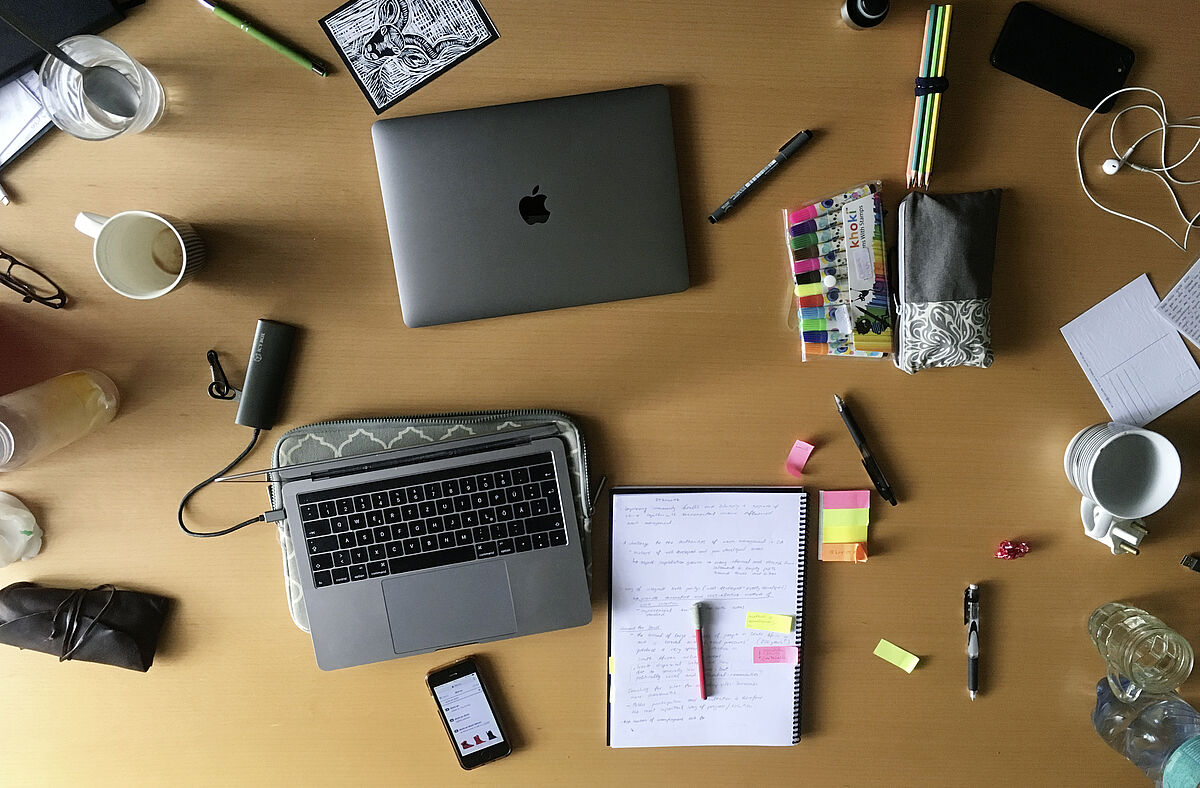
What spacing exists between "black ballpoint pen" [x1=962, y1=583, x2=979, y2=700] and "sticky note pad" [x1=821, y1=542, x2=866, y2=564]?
15 cm

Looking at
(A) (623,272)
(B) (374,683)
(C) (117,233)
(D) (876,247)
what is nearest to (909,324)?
(D) (876,247)

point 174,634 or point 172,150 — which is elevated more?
point 172,150

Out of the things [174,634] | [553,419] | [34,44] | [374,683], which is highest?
[34,44]

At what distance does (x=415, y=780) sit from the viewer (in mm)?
939

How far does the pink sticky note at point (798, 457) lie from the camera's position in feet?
2.97

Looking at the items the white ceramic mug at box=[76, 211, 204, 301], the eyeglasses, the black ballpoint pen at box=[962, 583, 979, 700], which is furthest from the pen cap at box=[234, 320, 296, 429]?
the black ballpoint pen at box=[962, 583, 979, 700]

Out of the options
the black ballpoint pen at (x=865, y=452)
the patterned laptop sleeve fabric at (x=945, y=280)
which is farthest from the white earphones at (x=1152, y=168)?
the black ballpoint pen at (x=865, y=452)

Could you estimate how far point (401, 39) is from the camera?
2.78ft

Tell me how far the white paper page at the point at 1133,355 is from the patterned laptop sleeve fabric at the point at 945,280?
16 centimetres

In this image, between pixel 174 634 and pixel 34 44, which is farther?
pixel 174 634

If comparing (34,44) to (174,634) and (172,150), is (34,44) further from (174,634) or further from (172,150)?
(174,634)

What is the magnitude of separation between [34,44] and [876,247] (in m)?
0.99

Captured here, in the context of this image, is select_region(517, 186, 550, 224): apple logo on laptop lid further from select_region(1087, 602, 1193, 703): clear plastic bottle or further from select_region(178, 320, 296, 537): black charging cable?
select_region(1087, 602, 1193, 703): clear plastic bottle

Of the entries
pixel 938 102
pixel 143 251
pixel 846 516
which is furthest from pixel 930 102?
pixel 143 251
